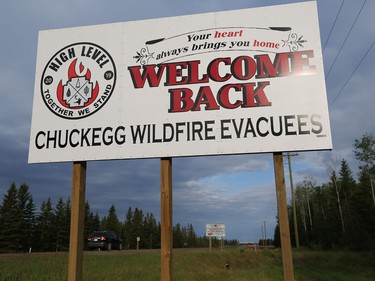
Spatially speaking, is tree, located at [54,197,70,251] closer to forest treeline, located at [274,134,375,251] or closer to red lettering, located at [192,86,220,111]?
forest treeline, located at [274,134,375,251]

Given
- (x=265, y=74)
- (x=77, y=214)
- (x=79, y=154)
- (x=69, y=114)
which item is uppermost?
(x=265, y=74)

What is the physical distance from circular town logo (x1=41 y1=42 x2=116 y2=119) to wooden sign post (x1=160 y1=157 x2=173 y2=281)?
1.76 meters

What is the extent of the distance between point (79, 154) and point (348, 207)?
46.7 m

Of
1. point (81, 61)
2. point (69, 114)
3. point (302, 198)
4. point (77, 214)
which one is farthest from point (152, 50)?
point (302, 198)

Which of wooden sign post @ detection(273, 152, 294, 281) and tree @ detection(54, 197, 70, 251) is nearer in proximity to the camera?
→ wooden sign post @ detection(273, 152, 294, 281)

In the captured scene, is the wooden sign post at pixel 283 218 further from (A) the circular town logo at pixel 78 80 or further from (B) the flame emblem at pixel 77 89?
(B) the flame emblem at pixel 77 89

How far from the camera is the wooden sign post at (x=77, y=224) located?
6.39 meters

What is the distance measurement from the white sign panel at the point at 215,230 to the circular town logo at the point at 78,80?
33475 mm

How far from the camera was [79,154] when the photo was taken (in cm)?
674

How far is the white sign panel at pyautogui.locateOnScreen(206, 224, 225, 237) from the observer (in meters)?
38.7

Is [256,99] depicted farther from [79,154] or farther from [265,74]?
[79,154]

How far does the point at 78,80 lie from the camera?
716 centimetres

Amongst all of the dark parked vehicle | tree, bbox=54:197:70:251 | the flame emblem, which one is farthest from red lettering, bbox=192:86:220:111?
tree, bbox=54:197:70:251

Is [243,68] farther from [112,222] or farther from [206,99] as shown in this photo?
[112,222]
